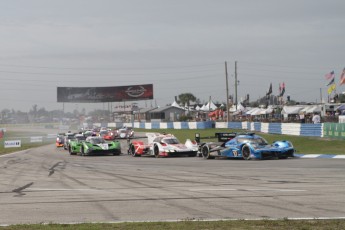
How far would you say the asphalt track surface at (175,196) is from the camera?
29.6 ft

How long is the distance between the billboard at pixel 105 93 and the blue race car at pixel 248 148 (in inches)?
2672

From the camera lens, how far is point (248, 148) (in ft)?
77.9

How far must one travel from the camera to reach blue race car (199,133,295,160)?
23.4 metres

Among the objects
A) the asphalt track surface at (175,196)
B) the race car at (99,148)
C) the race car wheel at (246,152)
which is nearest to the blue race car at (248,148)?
the race car wheel at (246,152)

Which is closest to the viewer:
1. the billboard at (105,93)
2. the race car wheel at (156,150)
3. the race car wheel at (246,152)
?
the race car wheel at (246,152)

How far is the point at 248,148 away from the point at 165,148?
5.60 metres

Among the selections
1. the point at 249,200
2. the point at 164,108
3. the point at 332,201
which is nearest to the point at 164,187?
the point at 249,200

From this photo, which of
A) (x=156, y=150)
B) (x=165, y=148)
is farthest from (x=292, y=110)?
(x=165, y=148)

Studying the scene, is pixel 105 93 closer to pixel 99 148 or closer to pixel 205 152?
pixel 99 148

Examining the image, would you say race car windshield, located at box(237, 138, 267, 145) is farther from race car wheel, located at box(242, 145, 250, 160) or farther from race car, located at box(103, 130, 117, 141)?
race car, located at box(103, 130, 117, 141)

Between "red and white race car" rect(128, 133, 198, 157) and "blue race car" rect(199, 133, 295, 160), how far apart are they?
6.98 feet

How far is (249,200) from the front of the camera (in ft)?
34.4

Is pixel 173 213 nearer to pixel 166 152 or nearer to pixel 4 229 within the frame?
pixel 4 229

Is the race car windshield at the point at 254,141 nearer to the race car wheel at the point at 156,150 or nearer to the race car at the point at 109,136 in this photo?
the race car wheel at the point at 156,150
